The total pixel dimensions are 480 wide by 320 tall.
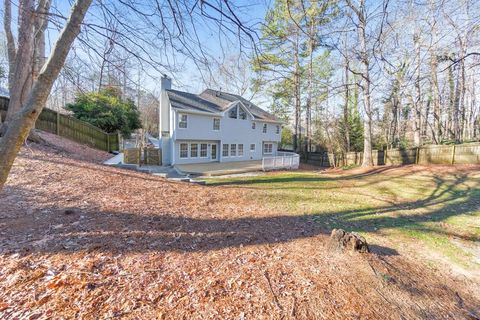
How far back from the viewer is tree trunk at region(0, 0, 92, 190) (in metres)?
1.84

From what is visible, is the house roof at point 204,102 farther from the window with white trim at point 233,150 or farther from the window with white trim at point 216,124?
the window with white trim at point 233,150

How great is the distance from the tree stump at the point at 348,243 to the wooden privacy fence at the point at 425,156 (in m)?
14.3

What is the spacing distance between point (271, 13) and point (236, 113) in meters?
16.5

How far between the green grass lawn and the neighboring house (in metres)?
10.6

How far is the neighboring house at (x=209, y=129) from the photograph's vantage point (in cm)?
1605

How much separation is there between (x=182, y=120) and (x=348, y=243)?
14.6 m

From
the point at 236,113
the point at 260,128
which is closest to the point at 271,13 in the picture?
the point at 236,113

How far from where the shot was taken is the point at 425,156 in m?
14.3

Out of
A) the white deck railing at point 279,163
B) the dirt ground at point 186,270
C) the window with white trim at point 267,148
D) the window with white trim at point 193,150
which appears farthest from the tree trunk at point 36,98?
the window with white trim at point 267,148

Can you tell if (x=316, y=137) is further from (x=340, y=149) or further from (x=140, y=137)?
(x=140, y=137)

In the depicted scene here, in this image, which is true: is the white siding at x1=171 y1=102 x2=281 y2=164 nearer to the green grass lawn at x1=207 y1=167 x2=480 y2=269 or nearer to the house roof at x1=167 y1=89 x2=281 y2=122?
the house roof at x1=167 y1=89 x2=281 y2=122

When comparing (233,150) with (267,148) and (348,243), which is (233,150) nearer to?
(267,148)

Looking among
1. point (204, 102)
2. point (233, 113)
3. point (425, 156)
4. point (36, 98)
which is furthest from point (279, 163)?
point (36, 98)

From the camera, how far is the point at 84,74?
4.49 meters
